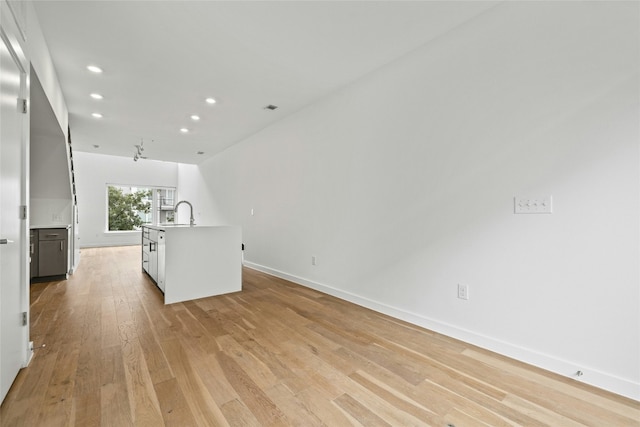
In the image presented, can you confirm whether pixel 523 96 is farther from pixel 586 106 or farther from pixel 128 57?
pixel 128 57

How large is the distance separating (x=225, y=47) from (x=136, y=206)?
8.29m

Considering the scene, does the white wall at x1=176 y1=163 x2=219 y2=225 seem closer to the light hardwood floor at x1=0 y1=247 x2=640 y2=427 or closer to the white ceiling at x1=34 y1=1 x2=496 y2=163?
the white ceiling at x1=34 y1=1 x2=496 y2=163

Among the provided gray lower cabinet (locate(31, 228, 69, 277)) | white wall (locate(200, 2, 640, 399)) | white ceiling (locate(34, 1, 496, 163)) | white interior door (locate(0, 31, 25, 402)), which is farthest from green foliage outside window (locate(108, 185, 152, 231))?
white wall (locate(200, 2, 640, 399))

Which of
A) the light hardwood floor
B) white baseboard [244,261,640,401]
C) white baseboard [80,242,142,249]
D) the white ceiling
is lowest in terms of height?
the light hardwood floor

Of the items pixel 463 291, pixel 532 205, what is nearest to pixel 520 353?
pixel 463 291

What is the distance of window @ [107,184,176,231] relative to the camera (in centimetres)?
888

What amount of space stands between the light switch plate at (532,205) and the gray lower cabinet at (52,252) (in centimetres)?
584

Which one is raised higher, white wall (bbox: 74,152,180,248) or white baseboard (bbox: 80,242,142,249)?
white wall (bbox: 74,152,180,248)

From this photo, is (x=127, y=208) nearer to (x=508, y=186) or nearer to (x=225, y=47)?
(x=225, y=47)

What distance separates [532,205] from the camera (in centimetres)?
206

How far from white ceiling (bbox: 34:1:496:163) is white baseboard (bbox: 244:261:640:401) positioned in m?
2.57

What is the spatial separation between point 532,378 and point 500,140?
1.66 metres

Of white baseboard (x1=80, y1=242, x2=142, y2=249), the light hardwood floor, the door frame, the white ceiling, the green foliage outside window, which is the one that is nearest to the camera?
the light hardwood floor

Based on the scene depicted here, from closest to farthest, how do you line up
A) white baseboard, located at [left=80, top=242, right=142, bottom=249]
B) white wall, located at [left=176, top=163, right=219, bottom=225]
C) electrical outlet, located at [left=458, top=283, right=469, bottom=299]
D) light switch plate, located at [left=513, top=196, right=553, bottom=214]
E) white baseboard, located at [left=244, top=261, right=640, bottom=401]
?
white baseboard, located at [left=244, top=261, right=640, bottom=401], light switch plate, located at [left=513, top=196, right=553, bottom=214], electrical outlet, located at [left=458, top=283, right=469, bottom=299], white wall, located at [left=176, top=163, right=219, bottom=225], white baseboard, located at [left=80, top=242, right=142, bottom=249]
